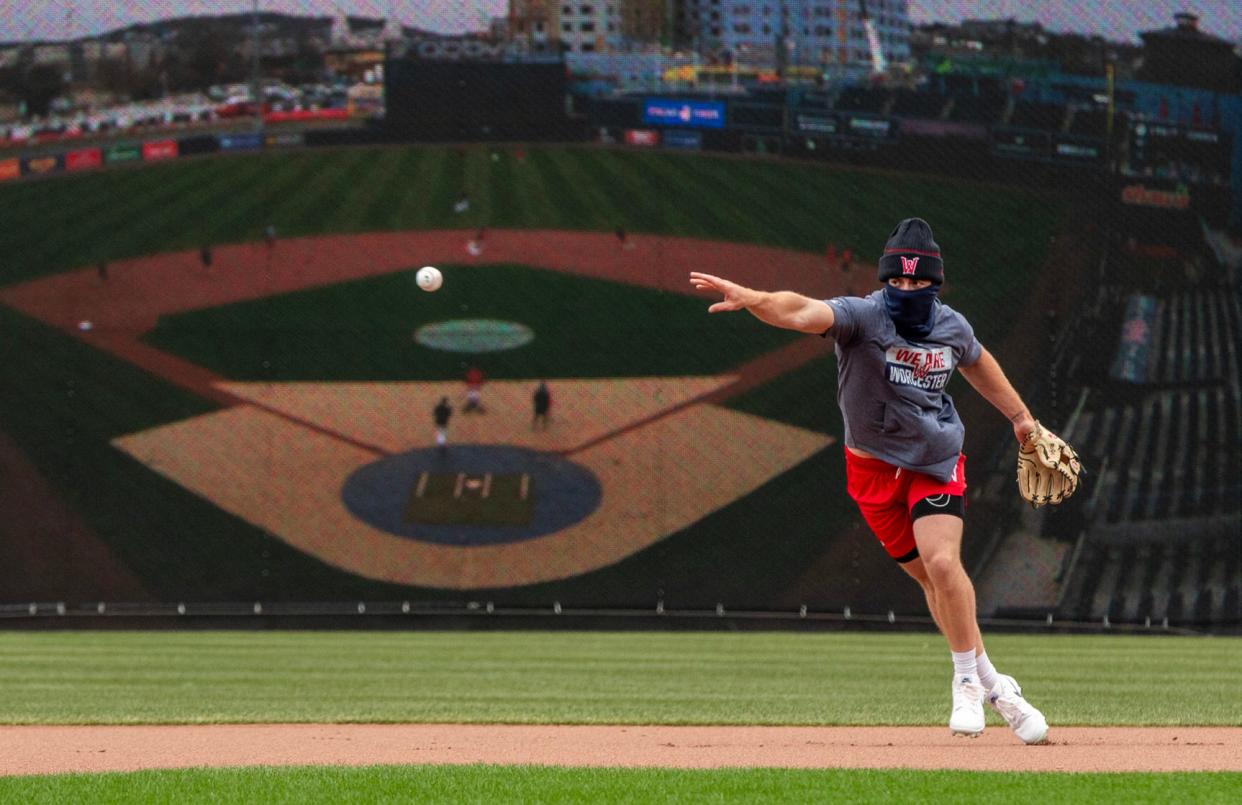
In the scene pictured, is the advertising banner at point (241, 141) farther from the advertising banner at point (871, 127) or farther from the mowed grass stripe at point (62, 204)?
the advertising banner at point (871, 127)

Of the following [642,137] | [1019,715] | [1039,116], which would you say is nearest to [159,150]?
[642,137]

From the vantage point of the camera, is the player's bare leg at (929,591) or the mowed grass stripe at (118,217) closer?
the player's bare leg at (929,591)

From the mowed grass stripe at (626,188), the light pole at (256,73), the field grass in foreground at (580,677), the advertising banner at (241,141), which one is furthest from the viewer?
the light pole at (256,73)

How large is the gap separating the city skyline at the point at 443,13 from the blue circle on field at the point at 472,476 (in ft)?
12.9

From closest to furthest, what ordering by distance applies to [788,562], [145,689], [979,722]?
[979,722], [145,689], [788,562]

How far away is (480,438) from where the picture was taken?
45.8ft

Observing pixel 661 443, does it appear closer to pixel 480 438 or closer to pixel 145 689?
pixel 480 438

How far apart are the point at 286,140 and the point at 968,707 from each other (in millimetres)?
10501

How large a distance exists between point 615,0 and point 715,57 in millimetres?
1105

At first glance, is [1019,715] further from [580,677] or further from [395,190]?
[395,190]

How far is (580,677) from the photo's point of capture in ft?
30.9

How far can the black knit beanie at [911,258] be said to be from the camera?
208 inches

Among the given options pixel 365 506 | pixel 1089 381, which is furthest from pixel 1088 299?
pixel 365 506

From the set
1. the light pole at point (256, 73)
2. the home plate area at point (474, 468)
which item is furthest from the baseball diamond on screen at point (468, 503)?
the light pole at point (256, 73)
